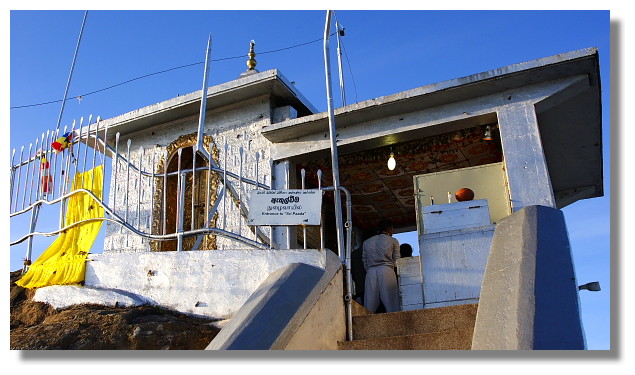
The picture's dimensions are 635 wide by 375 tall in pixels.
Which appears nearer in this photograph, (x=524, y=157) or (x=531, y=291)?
(x=531, y=291)

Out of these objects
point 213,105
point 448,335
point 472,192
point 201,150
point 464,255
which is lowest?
point 448,335

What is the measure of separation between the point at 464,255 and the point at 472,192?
3.03ft

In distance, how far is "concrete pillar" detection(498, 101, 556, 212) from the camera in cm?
771

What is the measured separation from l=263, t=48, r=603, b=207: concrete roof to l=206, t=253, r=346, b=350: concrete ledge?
3.22 m

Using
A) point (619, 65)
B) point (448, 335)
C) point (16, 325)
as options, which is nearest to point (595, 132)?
point (619, 65)

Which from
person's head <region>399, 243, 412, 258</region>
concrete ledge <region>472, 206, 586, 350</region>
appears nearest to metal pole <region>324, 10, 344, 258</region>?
concrete ledge <region>472, 206, 586, 350</region>

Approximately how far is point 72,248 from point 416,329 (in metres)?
4.54

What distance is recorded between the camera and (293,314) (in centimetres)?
488

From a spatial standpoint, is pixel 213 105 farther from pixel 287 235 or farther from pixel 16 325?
pixel 16 325

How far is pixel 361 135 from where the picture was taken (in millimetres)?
9062

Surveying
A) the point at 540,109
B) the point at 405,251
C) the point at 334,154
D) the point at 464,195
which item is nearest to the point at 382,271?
the point at 405,251

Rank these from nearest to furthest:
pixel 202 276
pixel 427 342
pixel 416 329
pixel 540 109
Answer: pixel 427 342 → pixel 416 329 → pixel 202 276 → pixel 540 109

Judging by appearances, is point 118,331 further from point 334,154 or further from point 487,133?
point 487,133

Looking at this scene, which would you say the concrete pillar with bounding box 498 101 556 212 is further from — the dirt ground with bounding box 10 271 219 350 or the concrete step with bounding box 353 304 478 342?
the dirt ground with bounding box 10 271 219 350
